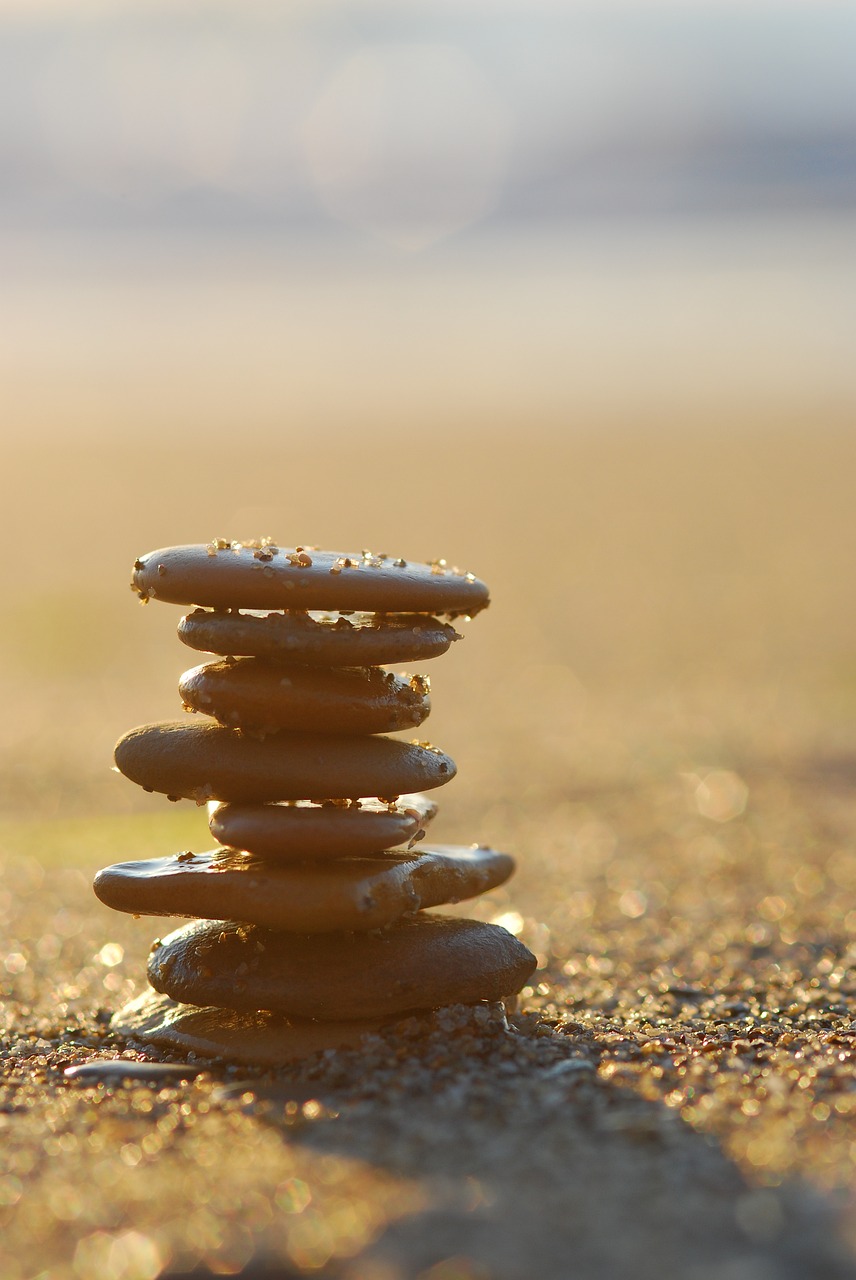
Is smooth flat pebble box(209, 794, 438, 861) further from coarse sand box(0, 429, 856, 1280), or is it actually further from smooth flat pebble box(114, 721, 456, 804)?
coarse sand box(0, 429, 856, 1280)

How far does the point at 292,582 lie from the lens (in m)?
4.38

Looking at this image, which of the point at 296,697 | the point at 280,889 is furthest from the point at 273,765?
the point at 280,889

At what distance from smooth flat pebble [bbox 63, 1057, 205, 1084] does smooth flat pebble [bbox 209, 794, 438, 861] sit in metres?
0.69

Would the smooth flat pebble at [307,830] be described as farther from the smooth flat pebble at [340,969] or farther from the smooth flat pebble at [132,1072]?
the smooth flat pebble at [132,1072]

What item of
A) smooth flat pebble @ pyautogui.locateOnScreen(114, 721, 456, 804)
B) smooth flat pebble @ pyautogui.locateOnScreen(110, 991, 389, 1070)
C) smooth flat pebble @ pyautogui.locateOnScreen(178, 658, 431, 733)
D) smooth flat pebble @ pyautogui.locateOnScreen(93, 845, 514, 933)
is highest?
smooth flat pebble @ pyautogui.locateOnScreen(178, 658, 431, 733)

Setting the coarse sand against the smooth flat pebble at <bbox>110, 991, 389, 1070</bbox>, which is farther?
the smooth flat pebble at <bbox>110, 991, 389, 1070</bbox>

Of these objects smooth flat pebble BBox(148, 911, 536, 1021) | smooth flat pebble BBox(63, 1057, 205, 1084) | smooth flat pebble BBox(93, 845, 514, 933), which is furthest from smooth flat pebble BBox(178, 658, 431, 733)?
smooth flat pebble BBox(63, 1057, 205, 1084)

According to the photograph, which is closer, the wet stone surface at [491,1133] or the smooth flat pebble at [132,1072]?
the wet stone surface at [491,1133]

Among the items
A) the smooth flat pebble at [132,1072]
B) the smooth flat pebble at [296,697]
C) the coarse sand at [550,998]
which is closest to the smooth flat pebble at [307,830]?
the smooth flat pebble at [296,697]

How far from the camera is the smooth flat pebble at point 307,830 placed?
4430mm

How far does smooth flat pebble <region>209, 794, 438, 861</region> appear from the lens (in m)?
4.43

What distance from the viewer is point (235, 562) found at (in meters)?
4.45

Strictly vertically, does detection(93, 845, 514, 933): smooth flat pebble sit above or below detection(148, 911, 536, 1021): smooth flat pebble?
above

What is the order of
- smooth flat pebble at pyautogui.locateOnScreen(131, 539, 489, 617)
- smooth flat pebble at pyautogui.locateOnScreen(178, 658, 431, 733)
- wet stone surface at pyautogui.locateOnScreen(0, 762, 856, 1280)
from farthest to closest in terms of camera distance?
smooth flat pebble at pyautogui.locateOnScreen(178, 658, 431, 733)
smooth flat pebble at pyautogui.locateOnScreen(131, 539, 489, 617)
wet stone surface at pyautogui.locateOnScreen(0, 762, 856, 1280)
